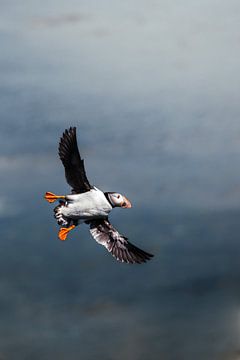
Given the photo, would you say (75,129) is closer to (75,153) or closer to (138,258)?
(75,153)

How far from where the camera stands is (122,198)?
136 ft

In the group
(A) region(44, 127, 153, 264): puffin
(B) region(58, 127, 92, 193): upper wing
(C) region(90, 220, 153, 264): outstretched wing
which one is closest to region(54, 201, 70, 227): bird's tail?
(A) region(44, 127, 153, 264): puffin

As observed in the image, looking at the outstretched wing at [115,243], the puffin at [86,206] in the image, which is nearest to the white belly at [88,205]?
the puffin at [86,206]

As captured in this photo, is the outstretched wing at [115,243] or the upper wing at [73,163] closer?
the upper wing at [73,163]

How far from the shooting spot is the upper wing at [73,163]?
4184 cm

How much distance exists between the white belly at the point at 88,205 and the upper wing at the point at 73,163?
0.45 meters

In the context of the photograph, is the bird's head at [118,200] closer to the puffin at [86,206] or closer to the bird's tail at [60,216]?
the puffin at [86,206]

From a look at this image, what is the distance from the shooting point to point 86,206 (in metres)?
41.4

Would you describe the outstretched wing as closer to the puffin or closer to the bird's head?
the puffin

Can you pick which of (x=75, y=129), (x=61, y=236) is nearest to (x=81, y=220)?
(x=61, y=236)

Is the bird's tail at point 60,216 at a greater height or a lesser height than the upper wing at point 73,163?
lesser

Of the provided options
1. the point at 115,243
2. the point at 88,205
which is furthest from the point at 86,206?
the point at 115,243

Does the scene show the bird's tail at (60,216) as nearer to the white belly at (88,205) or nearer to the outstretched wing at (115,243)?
the white belly at (88,205)

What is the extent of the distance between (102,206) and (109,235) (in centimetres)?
293
